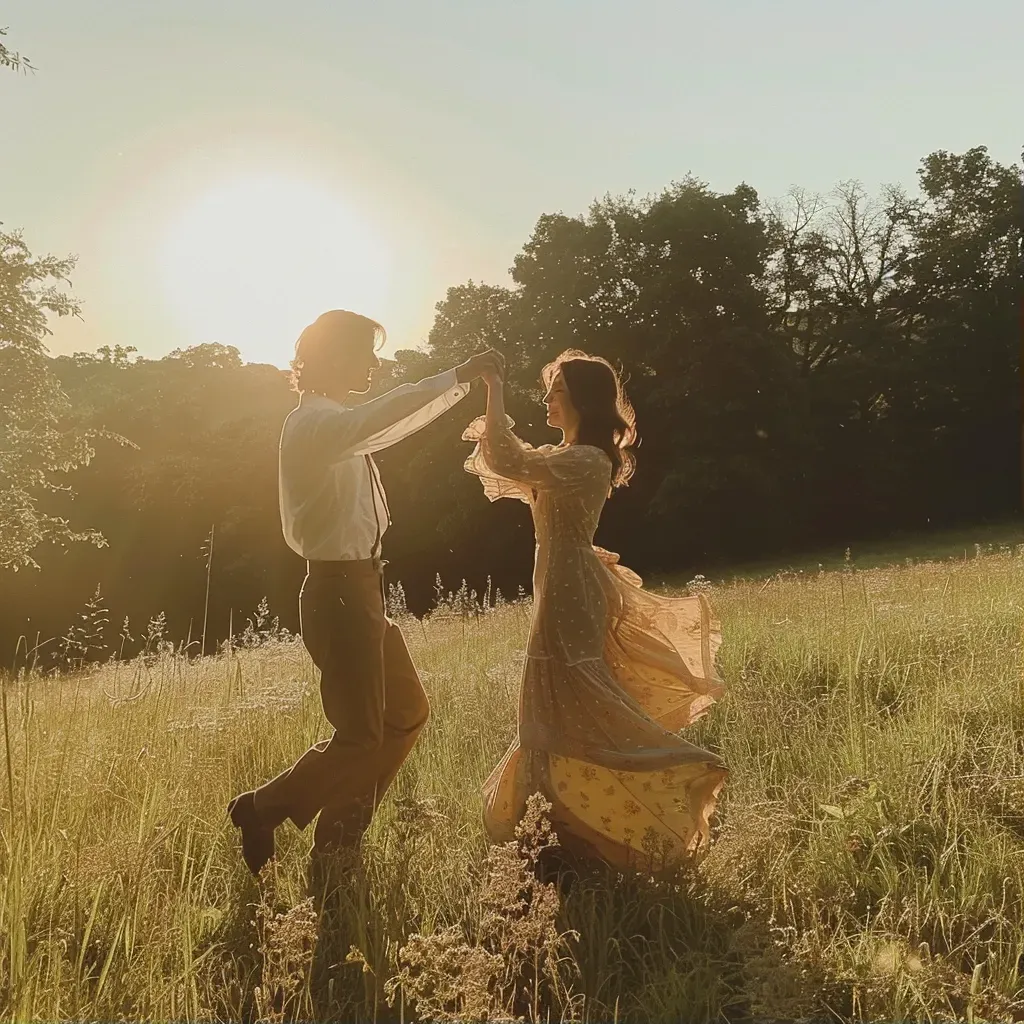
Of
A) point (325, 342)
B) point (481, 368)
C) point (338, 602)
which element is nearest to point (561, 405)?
point (481, 368)

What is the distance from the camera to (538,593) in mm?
3600

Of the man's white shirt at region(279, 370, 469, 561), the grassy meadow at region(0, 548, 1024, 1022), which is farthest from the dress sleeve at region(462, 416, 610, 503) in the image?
the grassy meadow at region(0, 548, 1024, 1022)

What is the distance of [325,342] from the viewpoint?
3.46 metres

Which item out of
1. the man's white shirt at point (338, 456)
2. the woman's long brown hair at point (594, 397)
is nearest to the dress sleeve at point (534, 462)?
the woman's long brown hair at point (594, 397)

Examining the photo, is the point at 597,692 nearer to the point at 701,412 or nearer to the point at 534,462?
the point at 534,462

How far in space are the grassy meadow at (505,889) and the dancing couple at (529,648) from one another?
213 mm

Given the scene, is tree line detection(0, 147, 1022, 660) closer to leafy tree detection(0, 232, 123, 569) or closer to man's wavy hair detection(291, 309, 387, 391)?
leafy tree detection(0, 232, 123, 569)

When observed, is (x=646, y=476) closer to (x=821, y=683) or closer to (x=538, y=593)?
(x=821, y=683)

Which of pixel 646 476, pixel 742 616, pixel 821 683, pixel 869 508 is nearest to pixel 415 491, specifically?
pixel 646 476

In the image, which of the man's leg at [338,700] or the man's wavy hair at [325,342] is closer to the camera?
the man's leg at [338,700]

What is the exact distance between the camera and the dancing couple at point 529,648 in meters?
3.20

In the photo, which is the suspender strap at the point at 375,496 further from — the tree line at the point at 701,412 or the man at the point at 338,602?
the tree line at the point at 701,412

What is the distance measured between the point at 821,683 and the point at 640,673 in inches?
93.7

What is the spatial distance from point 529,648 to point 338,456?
1.13 meters
